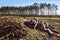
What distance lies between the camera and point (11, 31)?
41.5ft

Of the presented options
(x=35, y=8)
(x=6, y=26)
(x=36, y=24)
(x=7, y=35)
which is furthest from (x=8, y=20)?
(x=35, y=8)

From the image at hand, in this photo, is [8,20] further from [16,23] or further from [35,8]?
[35,8]

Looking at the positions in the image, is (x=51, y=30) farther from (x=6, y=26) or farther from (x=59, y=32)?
(x=6, y=26)

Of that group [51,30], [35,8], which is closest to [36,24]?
[51,30]

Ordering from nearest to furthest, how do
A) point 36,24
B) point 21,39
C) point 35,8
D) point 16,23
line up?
point 21,39 → point 16,23 → point 36,24 → point 35,8

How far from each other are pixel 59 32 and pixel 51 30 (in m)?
0.70

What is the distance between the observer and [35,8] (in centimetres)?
5753

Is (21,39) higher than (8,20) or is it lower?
lower

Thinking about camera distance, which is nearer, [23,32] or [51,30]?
[23,32]

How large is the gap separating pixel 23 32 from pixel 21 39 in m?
0.61

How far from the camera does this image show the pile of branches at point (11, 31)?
12.4 m

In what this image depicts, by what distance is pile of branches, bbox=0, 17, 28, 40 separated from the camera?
488 inches

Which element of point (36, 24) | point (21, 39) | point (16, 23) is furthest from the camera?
point (36, 24)

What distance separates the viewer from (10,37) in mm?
12398
